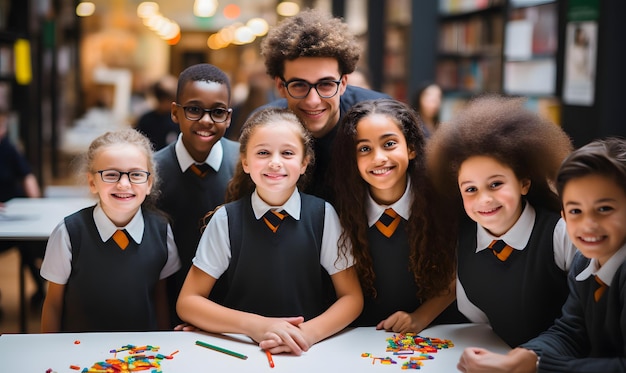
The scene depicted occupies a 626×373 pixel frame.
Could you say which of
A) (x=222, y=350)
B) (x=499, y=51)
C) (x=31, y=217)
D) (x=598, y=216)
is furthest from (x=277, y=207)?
(x=499, y=51)

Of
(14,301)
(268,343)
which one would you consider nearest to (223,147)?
(268,343)

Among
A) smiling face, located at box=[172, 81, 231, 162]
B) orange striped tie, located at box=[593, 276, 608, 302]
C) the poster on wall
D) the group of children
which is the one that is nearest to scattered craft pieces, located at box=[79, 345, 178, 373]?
the group of children

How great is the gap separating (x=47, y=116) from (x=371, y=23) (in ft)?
15.4

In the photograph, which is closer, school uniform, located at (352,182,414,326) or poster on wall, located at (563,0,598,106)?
school uniform, located at (352,182,414,326)

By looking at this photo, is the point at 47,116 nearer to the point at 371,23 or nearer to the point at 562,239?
the point at 371,23

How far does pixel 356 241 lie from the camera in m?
2.17

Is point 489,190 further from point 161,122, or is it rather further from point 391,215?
point 161,122

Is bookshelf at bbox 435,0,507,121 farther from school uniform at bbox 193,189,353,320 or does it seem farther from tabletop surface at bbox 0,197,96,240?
school uniform at bbox 193,189,353,320

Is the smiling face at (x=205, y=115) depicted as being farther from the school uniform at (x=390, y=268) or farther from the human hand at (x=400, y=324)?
the human hand at (x=400, y=324)

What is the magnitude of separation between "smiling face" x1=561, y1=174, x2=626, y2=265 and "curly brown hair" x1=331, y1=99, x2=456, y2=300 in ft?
1.81

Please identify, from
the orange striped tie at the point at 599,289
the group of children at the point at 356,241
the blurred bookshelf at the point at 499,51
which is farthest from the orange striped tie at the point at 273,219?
the blurred bookshelf at the point at 499,51

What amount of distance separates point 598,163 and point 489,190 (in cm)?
35

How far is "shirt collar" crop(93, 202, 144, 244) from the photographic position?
227 cm

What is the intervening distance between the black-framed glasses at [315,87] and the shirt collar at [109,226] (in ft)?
2.39
